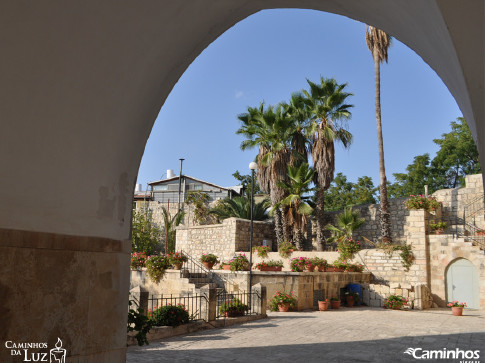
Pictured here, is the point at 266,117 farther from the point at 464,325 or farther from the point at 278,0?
the point at 278,0

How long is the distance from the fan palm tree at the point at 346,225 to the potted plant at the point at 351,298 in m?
5.06

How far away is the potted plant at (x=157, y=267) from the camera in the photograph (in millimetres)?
15789

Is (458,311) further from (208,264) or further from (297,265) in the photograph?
(208,264)

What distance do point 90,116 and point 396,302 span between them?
14992 mm

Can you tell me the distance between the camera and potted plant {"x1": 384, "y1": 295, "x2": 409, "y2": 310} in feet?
50.9

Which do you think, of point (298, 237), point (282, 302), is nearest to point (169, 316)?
point (282, 302)

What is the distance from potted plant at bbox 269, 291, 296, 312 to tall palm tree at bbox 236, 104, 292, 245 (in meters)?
8.76

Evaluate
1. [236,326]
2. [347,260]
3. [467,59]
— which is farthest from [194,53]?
[347,260]

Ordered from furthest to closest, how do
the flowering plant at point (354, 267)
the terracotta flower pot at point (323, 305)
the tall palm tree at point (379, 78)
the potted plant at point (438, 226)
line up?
1. the tall palm tree at point (379, 78)
2. the potted plant at point (438, 226)
3. the flowering plant at point (354, 267)
4. the terracotta flower pot at point (323, 305)

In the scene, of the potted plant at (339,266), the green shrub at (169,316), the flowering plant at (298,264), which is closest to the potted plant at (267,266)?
the flowering plant at (298,264)

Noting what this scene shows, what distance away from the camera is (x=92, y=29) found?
2.77 m

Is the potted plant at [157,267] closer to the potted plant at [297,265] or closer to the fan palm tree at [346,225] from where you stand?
the potted plant at [297,265]

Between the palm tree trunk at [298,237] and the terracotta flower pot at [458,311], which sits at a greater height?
the palm tree trunk at [298,237]

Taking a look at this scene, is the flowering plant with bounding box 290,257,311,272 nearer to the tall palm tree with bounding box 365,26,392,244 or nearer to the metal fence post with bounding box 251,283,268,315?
the metal fence post with bounding box 251,283,268,315
